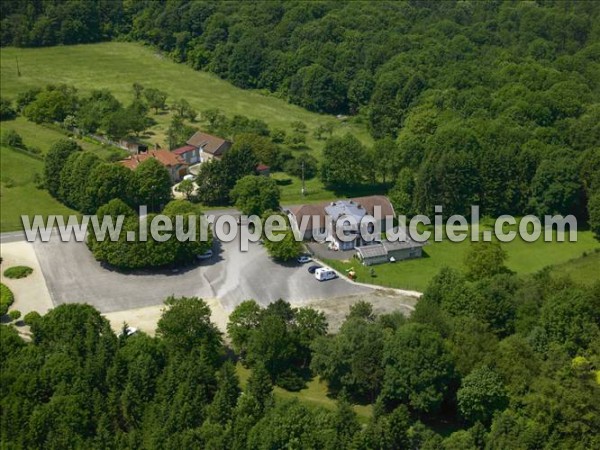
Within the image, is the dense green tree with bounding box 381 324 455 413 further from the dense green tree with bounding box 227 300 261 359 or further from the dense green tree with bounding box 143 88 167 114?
the dense green tree with bounding box 143 88 167 114

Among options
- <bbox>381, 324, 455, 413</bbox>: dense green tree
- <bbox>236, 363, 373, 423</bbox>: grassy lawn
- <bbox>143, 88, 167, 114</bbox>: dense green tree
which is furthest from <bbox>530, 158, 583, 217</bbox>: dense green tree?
<bbox>143, 88, 167, 114</bbox>: dense green tree

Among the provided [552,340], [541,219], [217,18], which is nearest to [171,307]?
[552,340]

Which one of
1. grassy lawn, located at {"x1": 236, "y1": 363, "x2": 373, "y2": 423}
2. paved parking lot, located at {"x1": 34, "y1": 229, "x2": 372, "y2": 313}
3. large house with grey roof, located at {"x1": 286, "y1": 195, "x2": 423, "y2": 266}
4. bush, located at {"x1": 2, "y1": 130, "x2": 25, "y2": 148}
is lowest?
grassy lawn, located at {"x1": 236, "y1": 363, "x2": 373, "y2": 423}

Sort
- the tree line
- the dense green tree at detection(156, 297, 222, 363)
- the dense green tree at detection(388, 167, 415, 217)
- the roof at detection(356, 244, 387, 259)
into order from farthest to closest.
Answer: the dense green tree at detection(388, 167, 415, 217), the roof at detection(356, 244, 387, 259), the dense green tree at detection(156, 297, 222, 363), the tree line

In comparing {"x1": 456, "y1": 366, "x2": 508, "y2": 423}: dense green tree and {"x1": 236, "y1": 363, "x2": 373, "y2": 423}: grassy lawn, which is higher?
{"x1": 456, "y1": 366, "x2": 508, "y2": 423}: dense green tree

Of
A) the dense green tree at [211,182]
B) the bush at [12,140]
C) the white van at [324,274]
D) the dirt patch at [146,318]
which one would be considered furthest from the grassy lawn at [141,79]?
the dirt patch at [146,318]

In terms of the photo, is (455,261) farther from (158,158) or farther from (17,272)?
(17,272)

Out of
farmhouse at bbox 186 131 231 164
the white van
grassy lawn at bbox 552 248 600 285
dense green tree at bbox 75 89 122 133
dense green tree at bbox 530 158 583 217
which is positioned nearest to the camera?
grassy lawn at bbox 552 248 600 285
